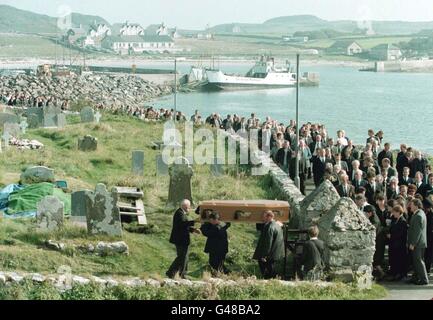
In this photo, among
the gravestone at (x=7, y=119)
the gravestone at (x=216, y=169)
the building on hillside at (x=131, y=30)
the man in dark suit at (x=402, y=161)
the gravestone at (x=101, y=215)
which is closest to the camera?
the gravestone at (x=101, y=215)

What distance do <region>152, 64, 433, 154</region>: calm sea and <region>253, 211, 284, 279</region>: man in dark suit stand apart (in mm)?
34055

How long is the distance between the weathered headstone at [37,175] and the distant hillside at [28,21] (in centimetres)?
8664

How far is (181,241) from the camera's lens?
1182cm

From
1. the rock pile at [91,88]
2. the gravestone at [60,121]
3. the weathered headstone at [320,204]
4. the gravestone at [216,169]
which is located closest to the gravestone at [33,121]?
the gravestone at [60,121]

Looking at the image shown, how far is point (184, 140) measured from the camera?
25531mm

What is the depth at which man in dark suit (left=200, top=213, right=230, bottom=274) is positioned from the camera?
38.9ft

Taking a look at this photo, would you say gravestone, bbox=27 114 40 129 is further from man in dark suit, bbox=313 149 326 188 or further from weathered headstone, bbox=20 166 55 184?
man in dark suit, bbox=313 149 326 188

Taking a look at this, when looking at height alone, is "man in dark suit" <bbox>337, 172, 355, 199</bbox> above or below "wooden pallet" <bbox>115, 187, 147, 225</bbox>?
above

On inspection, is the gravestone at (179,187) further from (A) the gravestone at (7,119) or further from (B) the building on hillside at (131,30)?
(B) the building on hillside at (131,30)

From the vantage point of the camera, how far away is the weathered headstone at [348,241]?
11672 millimetres

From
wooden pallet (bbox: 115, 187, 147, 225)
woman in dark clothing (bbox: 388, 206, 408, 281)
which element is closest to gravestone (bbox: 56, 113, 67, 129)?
wooden pallet (bbox: 115, 187, 147, 225)

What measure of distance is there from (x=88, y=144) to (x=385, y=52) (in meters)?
155

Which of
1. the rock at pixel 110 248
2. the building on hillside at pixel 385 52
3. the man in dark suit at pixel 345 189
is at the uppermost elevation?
the building on hillside at pixel 385 52
